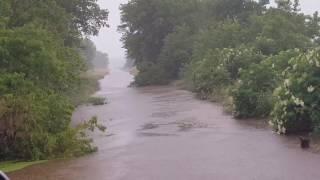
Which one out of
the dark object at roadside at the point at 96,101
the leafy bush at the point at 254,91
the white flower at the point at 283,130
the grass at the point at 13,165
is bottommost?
the dark object at roadside at the point at 96,101

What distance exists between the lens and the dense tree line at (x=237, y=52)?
21.3 m

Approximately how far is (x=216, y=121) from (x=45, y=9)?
1139cm

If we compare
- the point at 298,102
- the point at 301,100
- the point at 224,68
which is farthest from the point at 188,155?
the point at 224,68

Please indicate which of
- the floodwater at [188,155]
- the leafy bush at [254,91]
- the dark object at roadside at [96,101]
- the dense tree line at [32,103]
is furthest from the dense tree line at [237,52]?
the dense tree line at [32,103]

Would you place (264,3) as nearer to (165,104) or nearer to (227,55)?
(227,55)

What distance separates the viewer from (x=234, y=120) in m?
26.4

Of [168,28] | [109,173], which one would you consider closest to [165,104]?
[109,173]

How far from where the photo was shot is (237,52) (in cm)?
3775

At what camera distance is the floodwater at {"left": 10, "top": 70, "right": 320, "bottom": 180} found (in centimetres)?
1538

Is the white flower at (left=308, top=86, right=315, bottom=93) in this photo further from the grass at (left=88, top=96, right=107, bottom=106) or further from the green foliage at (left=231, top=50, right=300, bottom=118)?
the grass at (left=88, top=96, right=107, bottom=106)

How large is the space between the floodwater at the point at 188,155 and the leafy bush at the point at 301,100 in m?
0.83

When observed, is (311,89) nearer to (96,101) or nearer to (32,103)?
(32,103)

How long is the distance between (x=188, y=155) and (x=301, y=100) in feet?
16.3

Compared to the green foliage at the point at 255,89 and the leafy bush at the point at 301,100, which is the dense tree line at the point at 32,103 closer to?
the leafy bush at the point at 301,100
